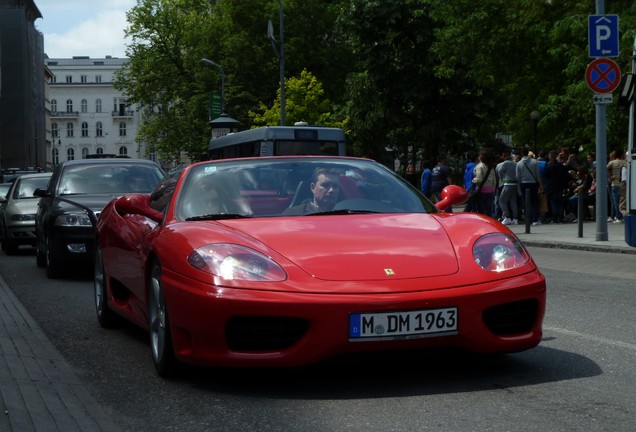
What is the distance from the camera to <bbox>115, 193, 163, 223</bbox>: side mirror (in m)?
6.95

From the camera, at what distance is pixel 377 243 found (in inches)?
238

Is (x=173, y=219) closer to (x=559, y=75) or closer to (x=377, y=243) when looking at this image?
(x=377, y=243)

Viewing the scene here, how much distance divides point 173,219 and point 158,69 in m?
65.2

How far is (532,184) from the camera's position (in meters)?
26.1

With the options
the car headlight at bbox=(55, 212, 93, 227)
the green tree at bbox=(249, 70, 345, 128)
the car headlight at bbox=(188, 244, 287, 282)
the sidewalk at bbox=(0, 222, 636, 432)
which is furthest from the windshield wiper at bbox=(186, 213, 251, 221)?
the green tree at bbox=(249, 70, 345, 128)

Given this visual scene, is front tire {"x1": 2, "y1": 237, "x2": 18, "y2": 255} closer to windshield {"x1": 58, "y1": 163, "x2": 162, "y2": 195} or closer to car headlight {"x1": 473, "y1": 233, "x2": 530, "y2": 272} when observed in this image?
windshield {"x1": 58, "y1": 163, "x2": 162, "y2": 195}

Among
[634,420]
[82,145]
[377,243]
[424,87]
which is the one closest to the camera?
[634,420]

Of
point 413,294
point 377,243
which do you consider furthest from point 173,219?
point 413,294

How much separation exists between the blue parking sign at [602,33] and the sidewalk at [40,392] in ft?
42.5

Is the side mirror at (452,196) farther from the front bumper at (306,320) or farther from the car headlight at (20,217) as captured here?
the car headlight at (20,217)

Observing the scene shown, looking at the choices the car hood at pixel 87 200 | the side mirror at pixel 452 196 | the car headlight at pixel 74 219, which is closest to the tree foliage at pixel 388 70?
the car hood at pixel 87 200

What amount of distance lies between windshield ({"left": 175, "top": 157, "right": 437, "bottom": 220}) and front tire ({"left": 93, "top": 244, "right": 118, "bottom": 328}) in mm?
1865

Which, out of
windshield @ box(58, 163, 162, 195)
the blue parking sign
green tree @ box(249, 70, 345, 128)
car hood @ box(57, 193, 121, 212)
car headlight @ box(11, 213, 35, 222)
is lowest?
car headlight @ box(11, 213, 35, 222)

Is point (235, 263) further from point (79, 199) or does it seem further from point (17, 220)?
point (17, 220)
